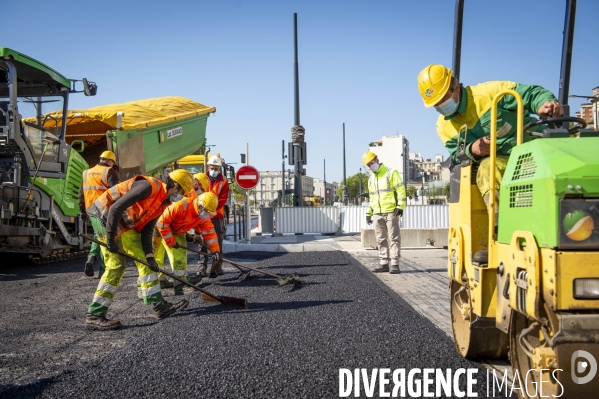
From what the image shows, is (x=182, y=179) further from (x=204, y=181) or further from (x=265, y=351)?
(x=265, y=351)

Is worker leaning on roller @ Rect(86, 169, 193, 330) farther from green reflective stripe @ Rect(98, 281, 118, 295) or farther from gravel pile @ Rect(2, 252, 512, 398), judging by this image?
gravel pile @ Rect(2, 252, 512, 398)

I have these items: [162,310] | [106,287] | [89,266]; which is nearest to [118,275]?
[106,287]

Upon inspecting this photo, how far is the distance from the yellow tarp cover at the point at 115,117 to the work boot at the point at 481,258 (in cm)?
803

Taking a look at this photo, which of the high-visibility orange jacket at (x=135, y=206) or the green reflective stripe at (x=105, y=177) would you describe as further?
the green reflective stripe at (x=105, y=177)

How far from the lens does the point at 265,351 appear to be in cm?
368

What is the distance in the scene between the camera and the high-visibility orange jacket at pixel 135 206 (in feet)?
15.9

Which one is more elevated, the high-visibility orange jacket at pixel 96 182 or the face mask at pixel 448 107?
the face mask at pixel 448 107

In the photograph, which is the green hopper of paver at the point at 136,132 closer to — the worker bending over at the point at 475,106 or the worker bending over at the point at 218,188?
the worker bending over at the point at 218,188

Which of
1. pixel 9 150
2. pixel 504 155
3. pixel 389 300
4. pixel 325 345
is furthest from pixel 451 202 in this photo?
pixel 9 150

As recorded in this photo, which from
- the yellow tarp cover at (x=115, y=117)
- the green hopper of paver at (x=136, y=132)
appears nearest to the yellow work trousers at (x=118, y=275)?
the green hopper of paver at (x=136, y=132)

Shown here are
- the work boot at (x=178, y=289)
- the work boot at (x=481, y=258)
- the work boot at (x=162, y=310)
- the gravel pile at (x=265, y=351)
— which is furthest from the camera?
the work boot at (x=178, y=289)

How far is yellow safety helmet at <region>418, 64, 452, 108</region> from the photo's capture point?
11.4ft

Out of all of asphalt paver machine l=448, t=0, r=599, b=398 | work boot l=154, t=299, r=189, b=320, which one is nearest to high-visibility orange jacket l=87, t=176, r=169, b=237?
work boot l=154, t=299, r=189, b=320

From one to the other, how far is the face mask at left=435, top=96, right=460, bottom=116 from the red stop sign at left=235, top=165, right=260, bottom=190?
25.8 ft
